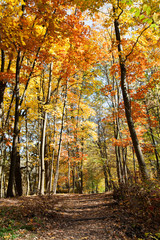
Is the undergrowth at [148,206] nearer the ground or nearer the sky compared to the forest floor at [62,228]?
nearer the sky

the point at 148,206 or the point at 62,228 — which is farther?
the point at 62,228

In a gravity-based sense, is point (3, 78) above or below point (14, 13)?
below

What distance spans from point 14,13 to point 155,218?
26.3 ft

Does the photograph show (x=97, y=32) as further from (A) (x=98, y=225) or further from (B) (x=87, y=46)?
(A) (x=98, y=225)

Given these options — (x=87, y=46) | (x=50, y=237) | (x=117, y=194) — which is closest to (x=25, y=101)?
(x=87, y=46)

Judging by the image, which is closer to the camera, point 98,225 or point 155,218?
point 155,218

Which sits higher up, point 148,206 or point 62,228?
point 148,206

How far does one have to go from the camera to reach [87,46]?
8.62 meters

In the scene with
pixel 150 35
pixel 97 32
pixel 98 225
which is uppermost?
pixel 97 32

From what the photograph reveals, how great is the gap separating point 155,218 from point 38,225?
9.82ft

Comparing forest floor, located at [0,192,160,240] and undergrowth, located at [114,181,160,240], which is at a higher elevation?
undergrowth, located at [114,181,160,240]

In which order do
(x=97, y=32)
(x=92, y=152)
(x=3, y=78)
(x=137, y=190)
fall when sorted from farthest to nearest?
1. (x=92, y=152)
2. (x=97, y=32)
3. (x=3, y=78)
4. (x=137, y=190)

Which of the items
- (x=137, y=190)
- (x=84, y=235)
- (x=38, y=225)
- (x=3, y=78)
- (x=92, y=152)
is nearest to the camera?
(x=84, y=235)

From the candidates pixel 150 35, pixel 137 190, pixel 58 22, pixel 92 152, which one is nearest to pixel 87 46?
pixel 58 22
